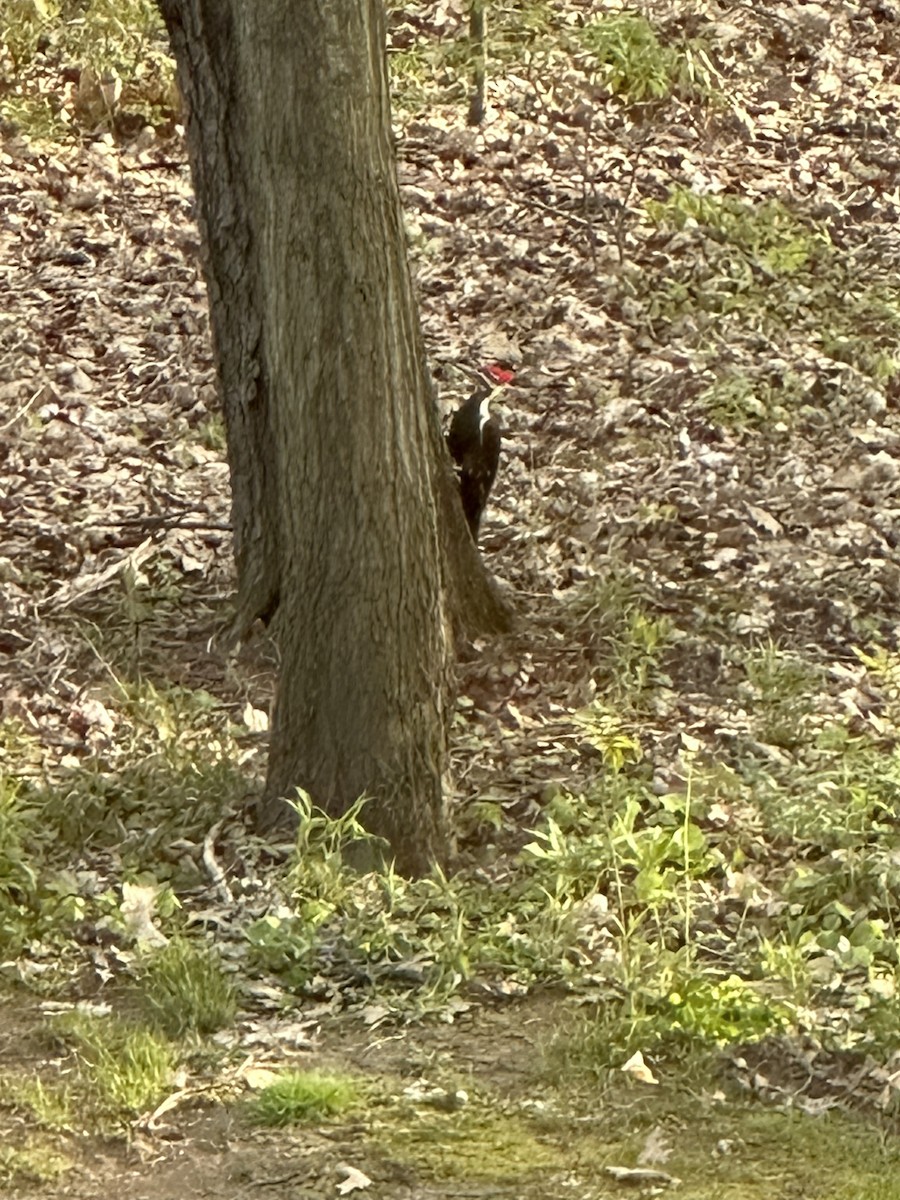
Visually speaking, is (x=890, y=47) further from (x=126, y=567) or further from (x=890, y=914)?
(x=890, y=914)

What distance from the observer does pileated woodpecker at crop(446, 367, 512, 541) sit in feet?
22.4

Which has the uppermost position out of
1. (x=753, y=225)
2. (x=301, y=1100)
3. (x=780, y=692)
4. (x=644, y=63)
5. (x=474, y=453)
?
(x=644, y=63)

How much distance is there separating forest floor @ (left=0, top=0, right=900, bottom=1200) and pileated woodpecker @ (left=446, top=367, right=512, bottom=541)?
471 millimetres

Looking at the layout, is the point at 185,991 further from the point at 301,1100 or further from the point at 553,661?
the point at 553,661

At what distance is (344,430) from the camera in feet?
17.6

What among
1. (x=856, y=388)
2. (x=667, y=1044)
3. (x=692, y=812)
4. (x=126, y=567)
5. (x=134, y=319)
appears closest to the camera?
(x=667, y=1044)

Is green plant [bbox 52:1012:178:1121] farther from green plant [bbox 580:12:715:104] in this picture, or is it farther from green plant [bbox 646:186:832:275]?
green plant [bbox 580:12:715:104]

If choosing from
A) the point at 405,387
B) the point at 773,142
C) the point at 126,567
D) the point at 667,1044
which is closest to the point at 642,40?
the point at 773,142

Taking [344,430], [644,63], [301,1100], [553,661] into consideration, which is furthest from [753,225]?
[301,1100]

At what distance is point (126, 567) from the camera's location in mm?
7172

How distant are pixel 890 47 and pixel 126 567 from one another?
6.31m

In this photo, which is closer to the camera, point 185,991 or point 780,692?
point 185,991

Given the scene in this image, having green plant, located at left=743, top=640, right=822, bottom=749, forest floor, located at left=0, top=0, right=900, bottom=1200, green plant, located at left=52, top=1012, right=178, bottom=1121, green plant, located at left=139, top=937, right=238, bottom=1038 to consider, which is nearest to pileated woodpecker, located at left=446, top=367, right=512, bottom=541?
forest floor, located at left=0, top=0, right=900, bottom=1200

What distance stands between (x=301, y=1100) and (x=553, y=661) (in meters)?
2.55
